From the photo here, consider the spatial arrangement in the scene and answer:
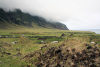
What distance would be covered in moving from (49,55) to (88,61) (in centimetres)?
798

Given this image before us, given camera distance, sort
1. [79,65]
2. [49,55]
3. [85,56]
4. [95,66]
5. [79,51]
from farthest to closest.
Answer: [49,55] → [79,51] → [85,56] → [79,65] → [95,66]

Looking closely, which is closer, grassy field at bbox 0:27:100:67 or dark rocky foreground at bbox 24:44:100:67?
dark rocky foreground at bbox 24:44:100:67

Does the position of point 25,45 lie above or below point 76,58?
below

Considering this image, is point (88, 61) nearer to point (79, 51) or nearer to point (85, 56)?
point (85, 56)

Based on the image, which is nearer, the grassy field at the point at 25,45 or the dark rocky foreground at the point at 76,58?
the dark rocky foreground at the point at 76,58

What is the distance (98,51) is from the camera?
1538 centimetres

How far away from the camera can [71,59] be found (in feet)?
49.6

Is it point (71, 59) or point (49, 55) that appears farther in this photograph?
point (49, 55)

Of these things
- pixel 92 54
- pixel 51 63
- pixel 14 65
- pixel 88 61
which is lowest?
pixel 14 65

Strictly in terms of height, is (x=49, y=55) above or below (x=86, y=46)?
below

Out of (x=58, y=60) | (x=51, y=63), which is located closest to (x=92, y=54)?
(x=58, y=60)

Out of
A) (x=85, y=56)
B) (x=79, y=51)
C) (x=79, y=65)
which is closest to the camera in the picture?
(x=79, y=65)

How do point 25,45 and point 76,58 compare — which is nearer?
point 76,58

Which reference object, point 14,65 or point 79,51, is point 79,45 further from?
point 14,65
